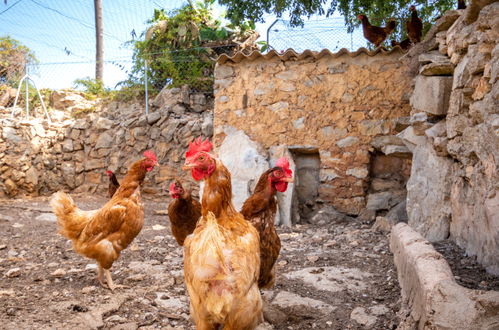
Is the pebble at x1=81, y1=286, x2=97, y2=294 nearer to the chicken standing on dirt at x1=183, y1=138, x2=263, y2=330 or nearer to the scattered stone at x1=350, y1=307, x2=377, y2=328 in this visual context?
the chicken standing on dirt at x1=183, y1=138, x2=263, y2=330

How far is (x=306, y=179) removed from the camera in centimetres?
639

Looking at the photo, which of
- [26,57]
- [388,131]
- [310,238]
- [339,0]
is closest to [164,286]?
[310,238]

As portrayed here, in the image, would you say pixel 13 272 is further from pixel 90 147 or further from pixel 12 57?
pixel 12 57

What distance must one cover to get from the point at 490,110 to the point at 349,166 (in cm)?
350

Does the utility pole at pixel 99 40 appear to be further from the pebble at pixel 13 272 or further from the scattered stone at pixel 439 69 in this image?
the scattered stone at pixel 439 69

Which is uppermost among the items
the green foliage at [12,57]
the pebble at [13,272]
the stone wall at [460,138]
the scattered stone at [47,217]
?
the green foliage at [12,57]

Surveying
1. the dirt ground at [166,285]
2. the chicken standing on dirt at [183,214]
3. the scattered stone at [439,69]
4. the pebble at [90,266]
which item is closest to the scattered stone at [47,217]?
the dirt ground at [166,285]

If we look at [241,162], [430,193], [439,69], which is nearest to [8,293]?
[241,162]

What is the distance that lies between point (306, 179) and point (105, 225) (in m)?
3.63

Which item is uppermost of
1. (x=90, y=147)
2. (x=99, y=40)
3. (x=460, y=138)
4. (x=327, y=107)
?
(x=99, y=40)

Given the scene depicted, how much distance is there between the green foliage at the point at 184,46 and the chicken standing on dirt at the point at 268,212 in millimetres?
7671

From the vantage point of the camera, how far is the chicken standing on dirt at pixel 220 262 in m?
2.00

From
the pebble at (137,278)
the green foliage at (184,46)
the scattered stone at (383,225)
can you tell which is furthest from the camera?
the green foliage at (184,46)

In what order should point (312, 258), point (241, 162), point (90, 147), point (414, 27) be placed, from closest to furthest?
point (312, 258) → point (414, 27) → point (241, 162) → point (90, 147)
